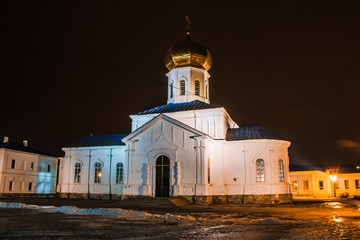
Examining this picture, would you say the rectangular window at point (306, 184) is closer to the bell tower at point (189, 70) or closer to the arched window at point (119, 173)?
the bell tower at point (189, 70)

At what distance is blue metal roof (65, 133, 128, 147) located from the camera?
2928cm

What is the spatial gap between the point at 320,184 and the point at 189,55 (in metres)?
28.2

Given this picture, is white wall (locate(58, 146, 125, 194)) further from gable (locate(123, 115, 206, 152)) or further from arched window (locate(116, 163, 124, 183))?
gable (locate(123, 115, 206, 152))

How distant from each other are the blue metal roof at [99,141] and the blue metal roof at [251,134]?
9808mm

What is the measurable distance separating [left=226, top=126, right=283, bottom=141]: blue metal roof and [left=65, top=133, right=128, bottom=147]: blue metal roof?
386 inches

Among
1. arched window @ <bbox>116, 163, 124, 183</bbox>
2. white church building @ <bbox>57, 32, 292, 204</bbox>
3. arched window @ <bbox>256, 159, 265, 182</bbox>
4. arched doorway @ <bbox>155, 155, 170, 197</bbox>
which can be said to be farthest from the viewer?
arched window @ <bbox>116, 163, 124, 183</bbox>

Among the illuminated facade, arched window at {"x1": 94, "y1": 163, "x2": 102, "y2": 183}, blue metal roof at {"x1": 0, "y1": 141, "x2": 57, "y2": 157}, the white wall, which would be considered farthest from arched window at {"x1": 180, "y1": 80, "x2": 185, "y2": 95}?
the illuminated facade

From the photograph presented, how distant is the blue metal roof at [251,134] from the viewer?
24.7 meters

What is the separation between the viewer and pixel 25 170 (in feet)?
124

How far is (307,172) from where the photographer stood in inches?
1762

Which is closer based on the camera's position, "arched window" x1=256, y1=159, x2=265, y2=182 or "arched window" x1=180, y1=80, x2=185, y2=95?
"arched window" x1=256, y1=159, x2=265, y2=182

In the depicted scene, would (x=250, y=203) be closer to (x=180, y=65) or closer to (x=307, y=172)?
(x=180, y=65)

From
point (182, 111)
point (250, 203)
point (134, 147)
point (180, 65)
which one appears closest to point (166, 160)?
point (134, 147)

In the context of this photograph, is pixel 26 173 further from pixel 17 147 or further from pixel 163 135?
pixel 163 135
